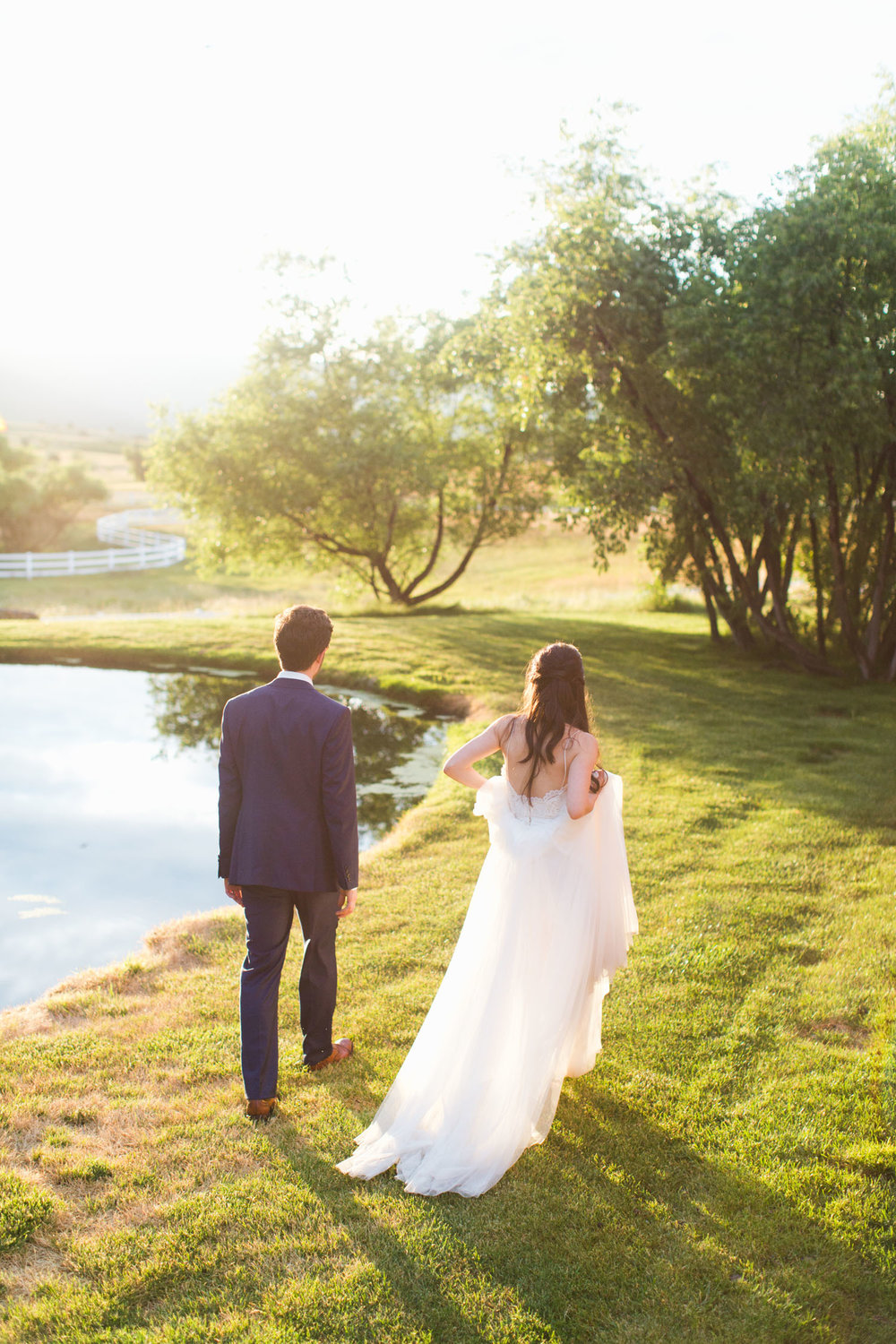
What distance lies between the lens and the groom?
4.58 metres

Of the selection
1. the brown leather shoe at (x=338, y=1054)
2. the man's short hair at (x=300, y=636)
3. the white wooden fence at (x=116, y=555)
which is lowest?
the brown leather shoe at (x=338, y=1054)

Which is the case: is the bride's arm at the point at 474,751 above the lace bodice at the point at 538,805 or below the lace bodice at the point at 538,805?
above

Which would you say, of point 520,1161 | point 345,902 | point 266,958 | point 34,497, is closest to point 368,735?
point 345,902

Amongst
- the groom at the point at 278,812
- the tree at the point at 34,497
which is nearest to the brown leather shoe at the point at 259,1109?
the groom at the point at 278,812

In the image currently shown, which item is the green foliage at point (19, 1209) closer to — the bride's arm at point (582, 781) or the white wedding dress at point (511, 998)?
the white wedding dress at point (511, 998)

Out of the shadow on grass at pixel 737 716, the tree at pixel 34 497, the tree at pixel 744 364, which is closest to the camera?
the shadow on grass at pixel 737 716

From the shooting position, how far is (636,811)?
991cm

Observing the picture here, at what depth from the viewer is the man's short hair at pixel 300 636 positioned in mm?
4605

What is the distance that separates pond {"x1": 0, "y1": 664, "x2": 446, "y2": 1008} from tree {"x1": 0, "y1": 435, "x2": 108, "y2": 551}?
39667mm

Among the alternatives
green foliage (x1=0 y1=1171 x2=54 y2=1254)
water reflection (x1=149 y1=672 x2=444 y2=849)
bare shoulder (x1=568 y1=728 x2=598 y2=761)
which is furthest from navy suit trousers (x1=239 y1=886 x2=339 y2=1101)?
water reflection (x1=149 y1=672 x2=444 y2=849)

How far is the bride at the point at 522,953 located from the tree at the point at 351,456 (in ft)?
65.2

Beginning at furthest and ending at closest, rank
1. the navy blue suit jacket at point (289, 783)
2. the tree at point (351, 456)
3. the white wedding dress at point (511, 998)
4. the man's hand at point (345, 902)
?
the tree at point (351, 456) → the man's hand at point (345, 902) → the navy blue suit jacket at point (289, 783) → the white wedding dress at point (511, 998)

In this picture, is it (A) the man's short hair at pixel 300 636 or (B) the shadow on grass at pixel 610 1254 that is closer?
(B) the shadow on grass at pixel 610 1254

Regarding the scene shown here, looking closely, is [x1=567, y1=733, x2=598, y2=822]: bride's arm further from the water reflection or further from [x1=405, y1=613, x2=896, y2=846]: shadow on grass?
[x1=405, y1=613, x2=896, y2=846]: shadow on grass
